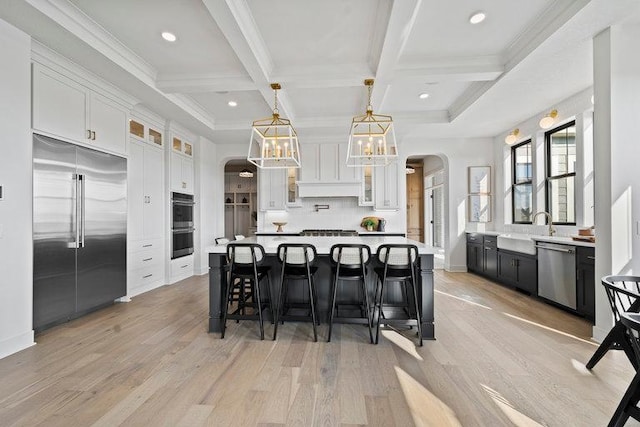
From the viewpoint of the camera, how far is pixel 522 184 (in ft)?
18.0

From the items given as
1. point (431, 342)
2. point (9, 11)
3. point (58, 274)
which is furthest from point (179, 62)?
point (431, 342)

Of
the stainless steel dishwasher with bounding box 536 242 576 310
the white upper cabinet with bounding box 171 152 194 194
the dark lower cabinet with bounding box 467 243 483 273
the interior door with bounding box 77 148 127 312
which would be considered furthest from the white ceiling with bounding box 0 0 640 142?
the dark lower cabinet with bounding box 467 243 483 273

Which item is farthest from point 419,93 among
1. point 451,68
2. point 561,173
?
point 561,173

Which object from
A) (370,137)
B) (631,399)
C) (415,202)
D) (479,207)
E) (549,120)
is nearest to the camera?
(631,399)

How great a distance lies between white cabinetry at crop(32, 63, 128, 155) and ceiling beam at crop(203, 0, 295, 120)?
1831 millimetres

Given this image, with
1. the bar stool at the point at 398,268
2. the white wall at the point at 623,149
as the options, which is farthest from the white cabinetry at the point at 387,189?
the white wall at the point at 623,149

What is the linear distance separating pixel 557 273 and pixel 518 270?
0.78m

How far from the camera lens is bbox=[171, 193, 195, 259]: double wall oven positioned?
5.20 metres

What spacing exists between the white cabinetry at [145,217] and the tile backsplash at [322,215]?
2173 mm

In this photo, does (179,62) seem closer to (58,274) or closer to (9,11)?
(9,11)

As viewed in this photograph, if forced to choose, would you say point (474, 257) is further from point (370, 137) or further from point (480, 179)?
point (370, 137)

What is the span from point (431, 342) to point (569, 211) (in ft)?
11.1

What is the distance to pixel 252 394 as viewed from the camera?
1964mm

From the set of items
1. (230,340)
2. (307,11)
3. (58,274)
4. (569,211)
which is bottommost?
(230,340)
